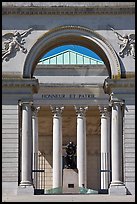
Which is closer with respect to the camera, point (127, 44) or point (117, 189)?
point (117, 189)

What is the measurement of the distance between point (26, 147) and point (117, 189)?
838cm

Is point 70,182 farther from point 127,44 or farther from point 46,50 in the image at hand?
point 127,44

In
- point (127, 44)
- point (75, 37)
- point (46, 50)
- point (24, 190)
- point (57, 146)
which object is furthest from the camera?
point (57, 146)

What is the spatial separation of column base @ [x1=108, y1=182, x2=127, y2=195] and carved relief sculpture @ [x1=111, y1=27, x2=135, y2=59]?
11048 mm

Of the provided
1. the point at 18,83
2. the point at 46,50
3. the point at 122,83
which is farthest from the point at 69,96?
the point at 18,83

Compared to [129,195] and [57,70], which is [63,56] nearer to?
[57,70]

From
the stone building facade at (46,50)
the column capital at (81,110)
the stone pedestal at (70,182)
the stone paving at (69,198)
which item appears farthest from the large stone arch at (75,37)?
the column capital at (81,110)

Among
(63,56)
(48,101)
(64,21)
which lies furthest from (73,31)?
(63,56)

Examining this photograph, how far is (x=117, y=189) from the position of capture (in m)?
56.9

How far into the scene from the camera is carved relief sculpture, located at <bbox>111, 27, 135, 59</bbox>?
5878 centimetres

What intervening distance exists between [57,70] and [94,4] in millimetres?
35157

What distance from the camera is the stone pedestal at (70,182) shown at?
65644mm

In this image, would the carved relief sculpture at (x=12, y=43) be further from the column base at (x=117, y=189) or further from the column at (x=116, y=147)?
the column base at (x=117, y=189)

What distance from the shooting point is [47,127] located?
10612cm
